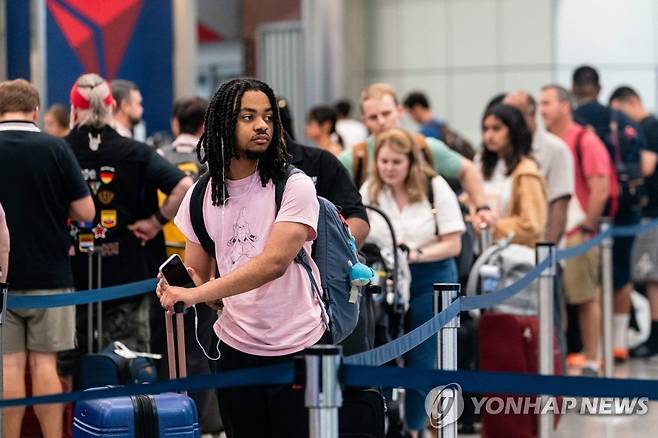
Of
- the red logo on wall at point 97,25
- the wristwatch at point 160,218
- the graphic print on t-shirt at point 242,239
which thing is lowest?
the graphic print on t-shirt at point 242,239

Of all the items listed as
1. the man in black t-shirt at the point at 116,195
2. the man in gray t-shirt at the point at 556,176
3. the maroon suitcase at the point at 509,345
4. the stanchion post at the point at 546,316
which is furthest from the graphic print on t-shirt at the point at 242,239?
the man in gray t-shirt at the point at 556,176

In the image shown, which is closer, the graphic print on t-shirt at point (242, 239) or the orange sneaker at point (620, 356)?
the graphic print on t-shirt at point (242, 239)

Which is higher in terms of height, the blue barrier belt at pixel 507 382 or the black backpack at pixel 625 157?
the black backpack at pixel 625 157

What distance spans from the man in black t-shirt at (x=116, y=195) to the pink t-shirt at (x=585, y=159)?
3507mm

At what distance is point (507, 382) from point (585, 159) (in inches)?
245

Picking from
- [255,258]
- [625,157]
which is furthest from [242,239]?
[625,157]

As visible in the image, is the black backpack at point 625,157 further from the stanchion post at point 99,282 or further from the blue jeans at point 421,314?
the stanchion post at point 99,282

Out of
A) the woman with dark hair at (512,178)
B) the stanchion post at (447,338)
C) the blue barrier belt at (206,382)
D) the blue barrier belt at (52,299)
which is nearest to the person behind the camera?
the blue barrier belt at (206,382)

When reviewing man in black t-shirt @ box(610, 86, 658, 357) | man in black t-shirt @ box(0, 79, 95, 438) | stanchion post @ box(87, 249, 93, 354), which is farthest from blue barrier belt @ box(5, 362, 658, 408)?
man in black t-shirt @ box(610, 86, 658, 357)

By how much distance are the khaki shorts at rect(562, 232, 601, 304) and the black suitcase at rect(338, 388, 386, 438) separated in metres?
5.19

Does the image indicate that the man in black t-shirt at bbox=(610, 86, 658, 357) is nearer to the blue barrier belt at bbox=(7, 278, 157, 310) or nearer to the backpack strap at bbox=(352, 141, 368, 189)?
the backpack strap at bbox=(352, 141, 368, 189)

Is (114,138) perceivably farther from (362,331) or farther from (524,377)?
(524,377)

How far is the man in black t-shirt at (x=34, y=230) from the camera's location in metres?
5.77

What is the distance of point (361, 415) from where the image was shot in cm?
417
